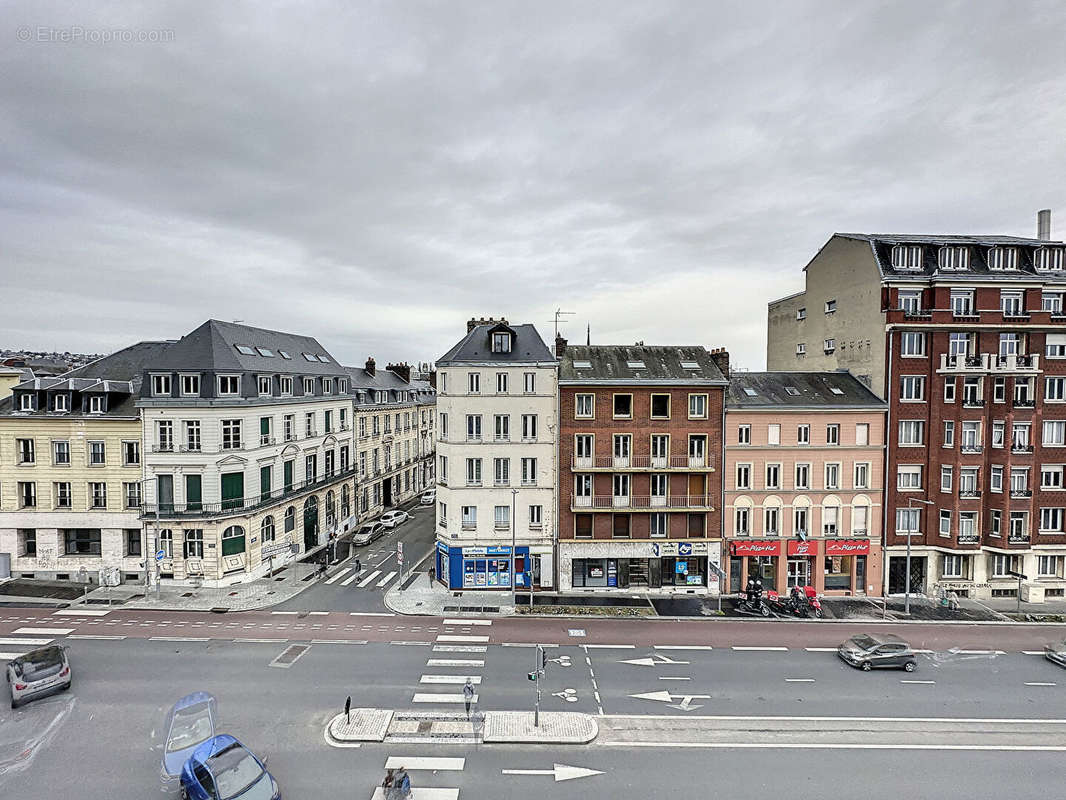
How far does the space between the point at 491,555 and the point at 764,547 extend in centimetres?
1871

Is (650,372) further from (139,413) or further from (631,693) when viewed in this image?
(139,413)

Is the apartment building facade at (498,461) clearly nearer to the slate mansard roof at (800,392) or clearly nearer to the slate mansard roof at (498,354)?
the slate mansard roof at (498,354)

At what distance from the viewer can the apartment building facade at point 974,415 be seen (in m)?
36.1

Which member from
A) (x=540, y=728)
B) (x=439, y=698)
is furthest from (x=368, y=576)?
(x=540, y=728)

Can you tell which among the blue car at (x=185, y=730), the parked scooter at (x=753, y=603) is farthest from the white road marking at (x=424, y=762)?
the parked scooter at (x=753, y=603)

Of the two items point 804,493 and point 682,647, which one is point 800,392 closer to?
point 804,493

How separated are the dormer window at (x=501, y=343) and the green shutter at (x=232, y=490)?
66.4ft

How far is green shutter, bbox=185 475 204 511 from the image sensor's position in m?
36.4

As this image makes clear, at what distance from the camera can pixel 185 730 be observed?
1881 centimetres

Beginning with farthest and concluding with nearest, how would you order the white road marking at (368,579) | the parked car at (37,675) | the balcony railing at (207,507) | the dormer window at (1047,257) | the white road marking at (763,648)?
the white road marking at (368,579) → the dormer window at (1047,257) → the balcony railing at (207,507) → the white road marking at (763,648) → the parked car at (37,675)

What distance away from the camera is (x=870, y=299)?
1481 inches

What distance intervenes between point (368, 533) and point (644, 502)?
87.7 feet

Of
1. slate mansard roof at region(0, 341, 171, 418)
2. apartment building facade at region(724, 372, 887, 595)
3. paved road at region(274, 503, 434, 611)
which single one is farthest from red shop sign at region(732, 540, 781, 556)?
slate mansard roof at region(0, 341, 171, 418)

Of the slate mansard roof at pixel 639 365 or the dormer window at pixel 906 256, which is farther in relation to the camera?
the dormer window at pixel 906 256
